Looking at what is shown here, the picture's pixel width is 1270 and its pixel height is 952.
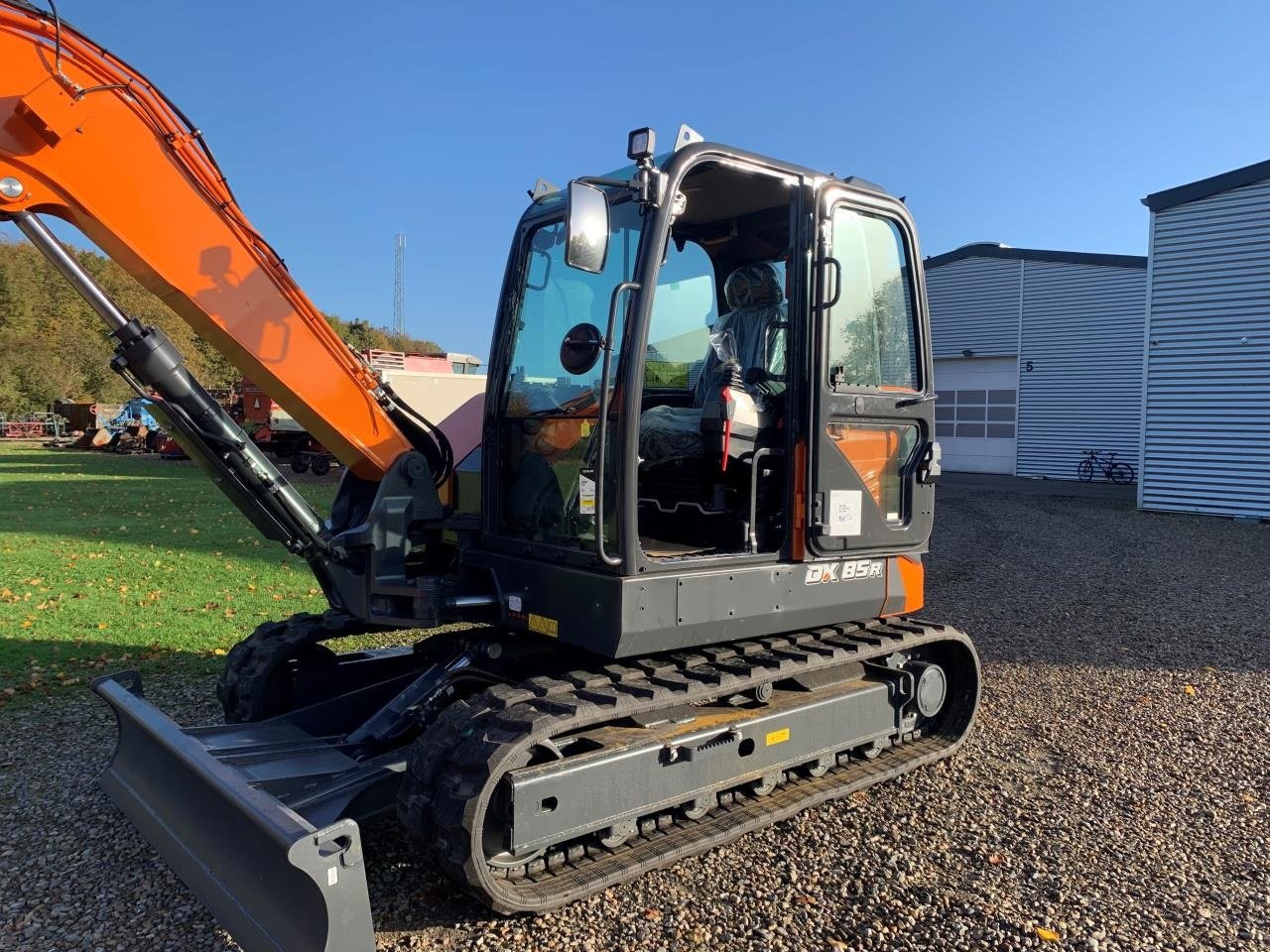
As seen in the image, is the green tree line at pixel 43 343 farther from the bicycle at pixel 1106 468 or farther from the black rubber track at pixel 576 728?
the black rubber track at pixel 576 728

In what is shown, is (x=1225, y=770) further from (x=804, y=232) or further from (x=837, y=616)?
(x=804, y=232)

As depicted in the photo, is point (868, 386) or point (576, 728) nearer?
point (576, 728)

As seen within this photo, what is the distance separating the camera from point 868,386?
183 inches

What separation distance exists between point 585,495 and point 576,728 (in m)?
1.01

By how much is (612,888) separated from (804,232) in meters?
3.17

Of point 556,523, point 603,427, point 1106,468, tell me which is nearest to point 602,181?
point 603,427

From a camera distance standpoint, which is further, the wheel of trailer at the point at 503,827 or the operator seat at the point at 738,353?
the operator seat at the point at 738,353

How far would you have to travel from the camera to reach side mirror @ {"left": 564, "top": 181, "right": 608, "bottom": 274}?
345cm

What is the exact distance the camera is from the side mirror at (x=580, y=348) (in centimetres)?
395

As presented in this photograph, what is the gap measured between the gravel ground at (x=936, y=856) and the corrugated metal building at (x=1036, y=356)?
728 inches

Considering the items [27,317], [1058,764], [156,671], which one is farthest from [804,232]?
[27,317]

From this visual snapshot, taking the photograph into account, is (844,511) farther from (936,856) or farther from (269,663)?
(269,663)

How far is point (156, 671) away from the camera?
6684mm

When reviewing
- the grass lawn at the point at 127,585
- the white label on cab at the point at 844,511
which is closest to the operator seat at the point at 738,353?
the white label on cab at the point at 844,511
